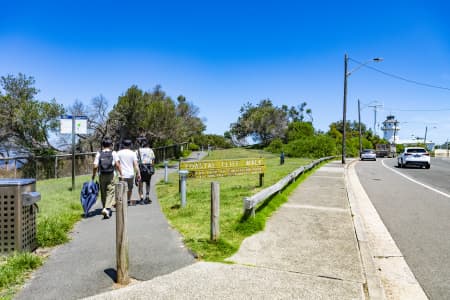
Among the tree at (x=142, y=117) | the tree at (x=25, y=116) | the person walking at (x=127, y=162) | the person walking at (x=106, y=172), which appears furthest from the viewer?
the tree at (x=142, y=117)

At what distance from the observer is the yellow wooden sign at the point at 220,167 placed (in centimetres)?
929

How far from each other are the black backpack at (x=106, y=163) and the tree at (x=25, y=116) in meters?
14.3

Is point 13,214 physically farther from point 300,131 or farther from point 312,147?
point 300,131

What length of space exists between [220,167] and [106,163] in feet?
12.0

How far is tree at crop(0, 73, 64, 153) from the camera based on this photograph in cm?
1872

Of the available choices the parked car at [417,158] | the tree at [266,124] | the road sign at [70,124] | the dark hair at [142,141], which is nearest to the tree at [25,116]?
the road sign at [70,124]

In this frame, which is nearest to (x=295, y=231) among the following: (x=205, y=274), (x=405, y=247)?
(x=405, y=247)

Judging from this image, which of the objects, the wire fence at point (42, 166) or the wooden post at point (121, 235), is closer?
the wooden post at point (121, 235)

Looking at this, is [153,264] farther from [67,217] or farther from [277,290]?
[67,217]

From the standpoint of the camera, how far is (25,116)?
18.7 m

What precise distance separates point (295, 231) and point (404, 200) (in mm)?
5479

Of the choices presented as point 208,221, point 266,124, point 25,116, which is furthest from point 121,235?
point 266,124

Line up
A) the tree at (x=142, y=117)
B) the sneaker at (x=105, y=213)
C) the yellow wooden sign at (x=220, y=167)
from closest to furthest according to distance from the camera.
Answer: the sneaker at (x=105, y=213), the yellow wooden sign at (x=220, y=167), the tree at (x=142, y=117)

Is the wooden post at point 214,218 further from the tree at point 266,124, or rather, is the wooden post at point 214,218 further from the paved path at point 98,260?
the tree at point 266,124
